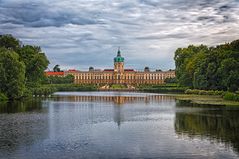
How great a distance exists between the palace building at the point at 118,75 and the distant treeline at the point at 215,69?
9394 centimetres

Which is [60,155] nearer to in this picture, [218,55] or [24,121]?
[24,121]

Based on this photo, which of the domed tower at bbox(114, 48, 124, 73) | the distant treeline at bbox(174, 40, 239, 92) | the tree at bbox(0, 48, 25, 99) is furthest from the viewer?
the domed tower at bbox(114, 48, 124, 73)

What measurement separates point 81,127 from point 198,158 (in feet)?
33.7

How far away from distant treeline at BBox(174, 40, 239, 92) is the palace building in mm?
93944

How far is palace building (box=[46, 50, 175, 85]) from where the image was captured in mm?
181500

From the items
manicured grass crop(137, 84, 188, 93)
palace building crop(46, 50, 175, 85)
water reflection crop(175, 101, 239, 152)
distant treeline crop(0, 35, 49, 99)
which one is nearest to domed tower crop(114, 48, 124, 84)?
palace building crop(46, 50, 175, 85)

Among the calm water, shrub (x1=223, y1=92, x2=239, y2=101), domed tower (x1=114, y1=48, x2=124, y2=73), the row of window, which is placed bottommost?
the calm water

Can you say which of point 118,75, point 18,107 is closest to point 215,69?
point 18,107

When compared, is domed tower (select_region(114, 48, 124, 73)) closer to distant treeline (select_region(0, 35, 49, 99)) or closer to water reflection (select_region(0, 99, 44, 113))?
distant treeline (select_region(0, 35, 49, 99))

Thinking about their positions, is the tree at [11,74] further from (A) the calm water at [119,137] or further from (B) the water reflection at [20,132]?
(A) the calm water at [119,137]

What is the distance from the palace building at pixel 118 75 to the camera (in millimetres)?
181500

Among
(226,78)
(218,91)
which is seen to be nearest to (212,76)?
(218,91)

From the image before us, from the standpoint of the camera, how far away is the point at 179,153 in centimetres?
1659

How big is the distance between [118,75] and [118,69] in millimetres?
4219
